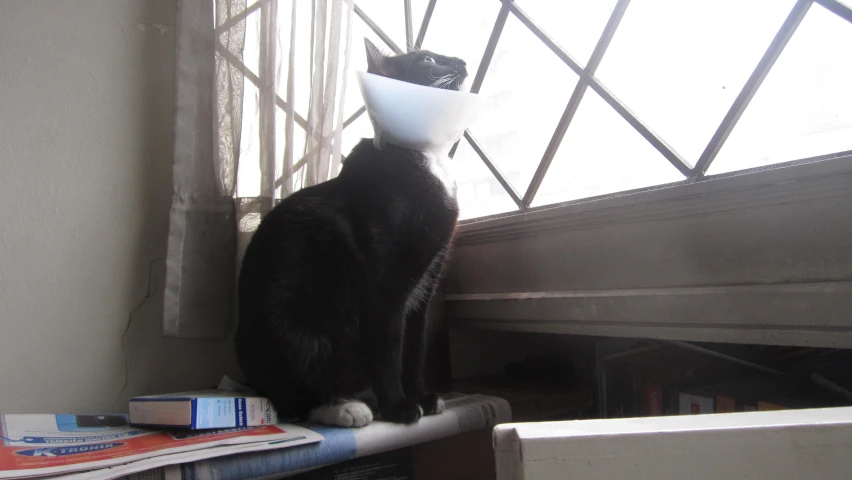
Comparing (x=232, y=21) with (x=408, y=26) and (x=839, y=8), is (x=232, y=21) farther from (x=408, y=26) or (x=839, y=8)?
(x=839, y=8)

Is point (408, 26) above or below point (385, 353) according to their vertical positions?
above

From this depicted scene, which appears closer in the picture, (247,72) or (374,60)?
(374,60)

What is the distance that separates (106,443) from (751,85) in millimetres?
1203

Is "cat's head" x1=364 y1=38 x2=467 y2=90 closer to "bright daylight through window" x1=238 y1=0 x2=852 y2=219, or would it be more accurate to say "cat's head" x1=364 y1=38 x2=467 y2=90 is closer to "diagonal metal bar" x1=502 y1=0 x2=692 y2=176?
"bright daylight through window" x1=238 y1=0 x2=852 y2=219

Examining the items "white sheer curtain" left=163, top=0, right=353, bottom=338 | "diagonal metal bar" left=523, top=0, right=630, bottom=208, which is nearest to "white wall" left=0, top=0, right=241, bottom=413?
"white sheer curtain" left=163, top=0, right=353, bottom=338

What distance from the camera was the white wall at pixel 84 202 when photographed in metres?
0.99

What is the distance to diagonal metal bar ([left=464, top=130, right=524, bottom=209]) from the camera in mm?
1314

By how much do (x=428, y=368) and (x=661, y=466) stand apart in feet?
3.40

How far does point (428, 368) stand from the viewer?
4.45 feet

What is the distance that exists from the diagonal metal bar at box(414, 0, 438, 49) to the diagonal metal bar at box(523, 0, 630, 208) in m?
0.56

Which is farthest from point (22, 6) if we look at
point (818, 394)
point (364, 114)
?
point (818, 394)

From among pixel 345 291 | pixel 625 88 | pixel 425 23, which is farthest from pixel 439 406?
pixel 425 23

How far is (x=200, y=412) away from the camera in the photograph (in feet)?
2.58

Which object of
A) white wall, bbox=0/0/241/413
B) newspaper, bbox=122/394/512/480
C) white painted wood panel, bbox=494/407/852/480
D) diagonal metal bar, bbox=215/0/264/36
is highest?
diagonal metal bar, bbox=215/0/264/36
